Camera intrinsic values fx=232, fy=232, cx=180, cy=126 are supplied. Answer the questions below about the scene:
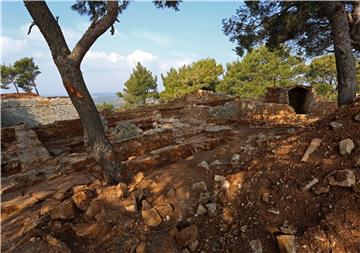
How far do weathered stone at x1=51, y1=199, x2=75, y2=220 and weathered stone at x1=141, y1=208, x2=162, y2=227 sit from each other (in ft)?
3.05

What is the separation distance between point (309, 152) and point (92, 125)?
326 centimetres

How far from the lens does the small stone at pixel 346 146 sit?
9.64ft

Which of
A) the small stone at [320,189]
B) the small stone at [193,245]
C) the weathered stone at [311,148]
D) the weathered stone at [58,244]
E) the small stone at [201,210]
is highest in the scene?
the weathered stone at [311,148]

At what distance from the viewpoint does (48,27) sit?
3395mm

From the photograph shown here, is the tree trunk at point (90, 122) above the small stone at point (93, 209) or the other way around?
above

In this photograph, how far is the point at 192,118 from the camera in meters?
11.0

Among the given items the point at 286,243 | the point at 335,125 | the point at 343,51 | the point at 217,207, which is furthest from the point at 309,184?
the point at 343,51

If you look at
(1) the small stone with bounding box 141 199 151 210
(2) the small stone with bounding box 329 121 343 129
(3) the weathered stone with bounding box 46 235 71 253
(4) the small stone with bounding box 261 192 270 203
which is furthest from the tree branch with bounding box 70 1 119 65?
(2) the small stone with bounding box 329 121 343 129

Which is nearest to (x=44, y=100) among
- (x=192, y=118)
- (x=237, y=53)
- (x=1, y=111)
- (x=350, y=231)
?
(x=1, y=111)

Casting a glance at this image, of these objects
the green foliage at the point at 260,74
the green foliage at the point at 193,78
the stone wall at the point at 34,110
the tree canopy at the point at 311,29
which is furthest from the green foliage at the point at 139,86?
the tree canopy at the point at 311,29

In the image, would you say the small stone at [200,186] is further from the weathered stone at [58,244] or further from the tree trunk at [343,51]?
the tree trunk at [343,51]

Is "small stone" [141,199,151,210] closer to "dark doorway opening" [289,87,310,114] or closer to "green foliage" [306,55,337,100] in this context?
"dark doorway opening" [289,87,310,114]

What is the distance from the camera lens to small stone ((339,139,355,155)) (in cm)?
294

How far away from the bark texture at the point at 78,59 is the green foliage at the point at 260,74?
2373 cm
